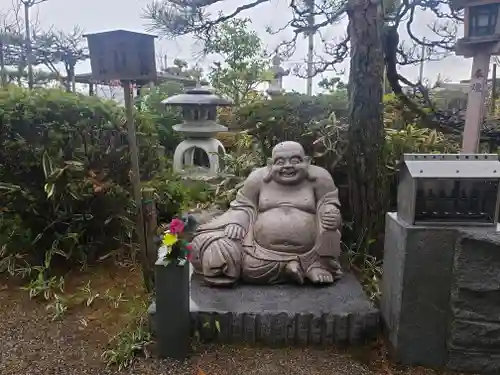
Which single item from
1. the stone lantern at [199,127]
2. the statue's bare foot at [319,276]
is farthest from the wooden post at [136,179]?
the stone lantern at [199,127]

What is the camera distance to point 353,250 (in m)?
3.53

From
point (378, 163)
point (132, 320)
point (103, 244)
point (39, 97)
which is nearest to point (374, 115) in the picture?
point (378, 163)

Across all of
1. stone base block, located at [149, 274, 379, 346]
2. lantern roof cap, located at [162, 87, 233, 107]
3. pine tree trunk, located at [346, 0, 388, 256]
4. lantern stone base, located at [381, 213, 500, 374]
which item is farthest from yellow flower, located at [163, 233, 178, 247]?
lantern roof cap, located at [162, 87, 233, 107]

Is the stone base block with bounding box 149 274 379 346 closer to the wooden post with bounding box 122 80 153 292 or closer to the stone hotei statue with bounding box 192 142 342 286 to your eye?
the stone hotei statue with bounding box 192 142 342 286

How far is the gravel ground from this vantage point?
2.29 meters

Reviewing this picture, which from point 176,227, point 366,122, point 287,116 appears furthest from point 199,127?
point 176,227

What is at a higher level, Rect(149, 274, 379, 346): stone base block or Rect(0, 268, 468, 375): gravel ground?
Rect(149, 274, 379, 346): stone base block

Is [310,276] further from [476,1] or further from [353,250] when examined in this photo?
[476,1]

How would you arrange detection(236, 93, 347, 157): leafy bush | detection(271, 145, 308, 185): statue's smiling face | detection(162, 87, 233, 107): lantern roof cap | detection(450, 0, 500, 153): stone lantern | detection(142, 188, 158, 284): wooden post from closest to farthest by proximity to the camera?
detection(271, 145, 308, 185): statue's smiling face, detection(142, 188, 158, 284): wooden post, detection(450, 0, 500, 153): stone lantern, detection(236, 93, 347, 157): leafy bush, detection(162, 87, 233, 107): lantern roof cap

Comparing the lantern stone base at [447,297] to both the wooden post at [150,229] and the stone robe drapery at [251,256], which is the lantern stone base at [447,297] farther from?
the wooden post at [150,229]

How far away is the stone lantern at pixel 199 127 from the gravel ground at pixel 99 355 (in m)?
3.18

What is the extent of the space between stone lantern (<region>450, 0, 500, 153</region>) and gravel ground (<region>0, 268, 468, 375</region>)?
2.03 m

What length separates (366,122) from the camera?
11.0 ft

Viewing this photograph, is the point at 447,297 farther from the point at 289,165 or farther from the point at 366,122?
the point at 366,122
